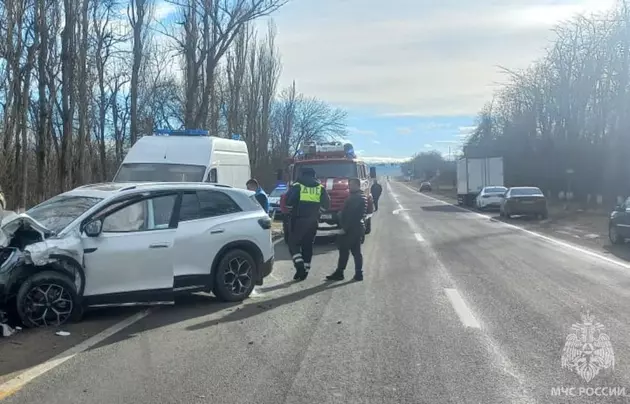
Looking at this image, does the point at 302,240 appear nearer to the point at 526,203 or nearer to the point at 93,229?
the point at 93,229

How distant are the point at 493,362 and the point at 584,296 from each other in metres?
4.31

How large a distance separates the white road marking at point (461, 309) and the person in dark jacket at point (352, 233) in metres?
1.82

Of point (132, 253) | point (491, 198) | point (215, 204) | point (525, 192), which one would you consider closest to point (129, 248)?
point (132, 253)

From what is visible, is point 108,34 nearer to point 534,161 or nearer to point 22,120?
point 22,120

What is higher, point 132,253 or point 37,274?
point 132,253

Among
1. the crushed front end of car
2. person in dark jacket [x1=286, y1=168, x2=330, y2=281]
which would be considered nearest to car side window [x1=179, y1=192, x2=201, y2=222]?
the crushed front end of car

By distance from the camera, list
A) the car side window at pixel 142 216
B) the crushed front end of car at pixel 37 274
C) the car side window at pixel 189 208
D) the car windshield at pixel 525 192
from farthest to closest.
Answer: the car windshield at pixel 525 192 < the car side window at pixel 189 208 < the car side window at pixel 142 216 < the crushed front end of car at pixel 37 274

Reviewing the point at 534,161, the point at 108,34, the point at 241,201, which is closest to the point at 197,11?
the point at 108,34

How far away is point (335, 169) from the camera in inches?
784

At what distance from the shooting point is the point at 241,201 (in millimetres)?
10141

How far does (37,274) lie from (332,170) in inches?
500

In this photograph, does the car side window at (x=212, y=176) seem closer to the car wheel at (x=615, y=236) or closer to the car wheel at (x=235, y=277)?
the car wheel at (x=235, y=277)

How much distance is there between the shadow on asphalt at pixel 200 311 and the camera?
791 cm

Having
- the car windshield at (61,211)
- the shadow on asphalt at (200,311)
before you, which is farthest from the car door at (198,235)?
the car windshield at (61,211)
